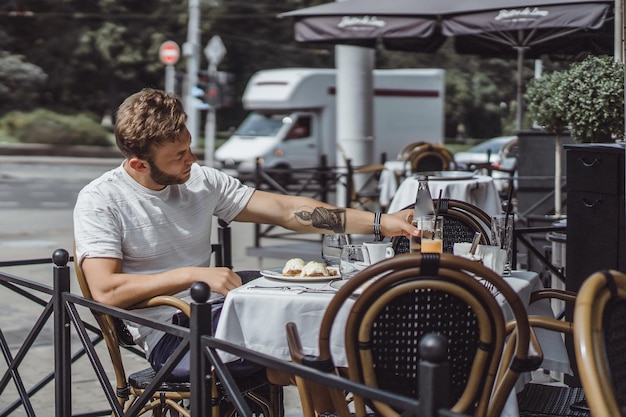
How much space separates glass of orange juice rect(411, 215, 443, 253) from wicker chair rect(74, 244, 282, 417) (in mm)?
705

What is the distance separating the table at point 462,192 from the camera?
377 inches

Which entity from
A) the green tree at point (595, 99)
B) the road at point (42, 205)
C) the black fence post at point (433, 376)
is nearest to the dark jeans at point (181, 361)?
the black fence post at point (433, 376)

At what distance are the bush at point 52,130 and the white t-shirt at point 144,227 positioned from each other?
3775 centimetres

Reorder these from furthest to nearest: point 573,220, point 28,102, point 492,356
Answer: point 28,102 → point 573,220 → point 492,356

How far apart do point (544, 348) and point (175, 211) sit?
1455mm

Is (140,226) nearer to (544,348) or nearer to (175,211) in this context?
(175,211)

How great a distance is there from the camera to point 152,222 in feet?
13.4

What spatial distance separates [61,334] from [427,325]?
4.84 feet

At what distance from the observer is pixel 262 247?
11867mm

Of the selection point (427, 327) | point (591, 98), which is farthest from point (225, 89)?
point (427, 327)

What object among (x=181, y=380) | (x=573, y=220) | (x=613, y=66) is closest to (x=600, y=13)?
(x=613, y=66)

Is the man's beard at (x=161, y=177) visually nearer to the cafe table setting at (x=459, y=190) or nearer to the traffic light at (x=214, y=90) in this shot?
the cafe table setting at (x=459, y=190)

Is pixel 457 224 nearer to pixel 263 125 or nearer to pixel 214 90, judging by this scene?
pixel 263 125

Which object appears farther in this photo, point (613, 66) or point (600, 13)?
point (600, 13)
